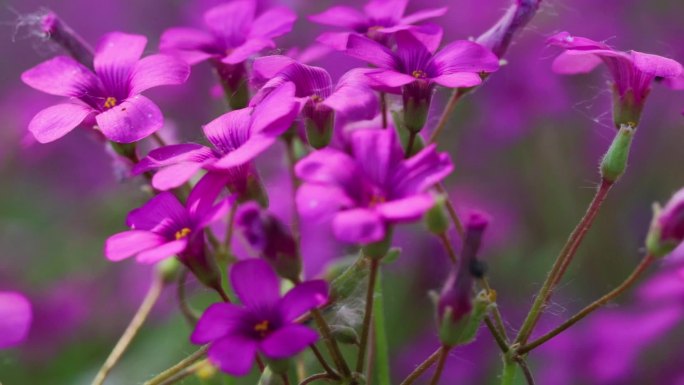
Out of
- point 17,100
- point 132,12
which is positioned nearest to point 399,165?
point 17,100

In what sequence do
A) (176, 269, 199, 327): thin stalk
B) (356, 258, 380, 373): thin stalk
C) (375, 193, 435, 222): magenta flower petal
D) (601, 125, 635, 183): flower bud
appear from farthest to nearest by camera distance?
(176, 269, 199, 327): thin stalk, (601, 125, 635, 183): flower bud, (356, 258, 380, 373): thin stalk, (375, 193, 435, 222): magenta flower petal

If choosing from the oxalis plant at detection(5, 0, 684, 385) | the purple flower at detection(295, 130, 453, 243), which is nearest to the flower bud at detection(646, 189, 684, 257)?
the oxalis plant at detection(5, 0, 684, 385)

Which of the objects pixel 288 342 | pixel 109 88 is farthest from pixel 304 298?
pixel 109 88

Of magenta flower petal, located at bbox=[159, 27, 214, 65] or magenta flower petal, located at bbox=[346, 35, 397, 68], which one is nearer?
magenta flower petal, located at bbox=[346, 35, 397, 68]

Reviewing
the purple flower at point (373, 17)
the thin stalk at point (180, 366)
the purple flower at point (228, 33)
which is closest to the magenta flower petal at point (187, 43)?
the purple flower at point (228, 33)

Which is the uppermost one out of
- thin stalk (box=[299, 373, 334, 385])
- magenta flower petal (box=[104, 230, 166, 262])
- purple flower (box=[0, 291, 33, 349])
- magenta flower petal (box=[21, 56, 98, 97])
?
magenta flower petal (box=[21, 56, 98, 97])

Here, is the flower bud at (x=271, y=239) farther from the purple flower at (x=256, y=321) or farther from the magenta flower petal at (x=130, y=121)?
the magenta flower petal at (x=130, y=121)

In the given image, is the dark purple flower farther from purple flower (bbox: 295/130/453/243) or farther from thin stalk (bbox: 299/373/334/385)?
thin stalk (bbox: 299/373/334/385)
